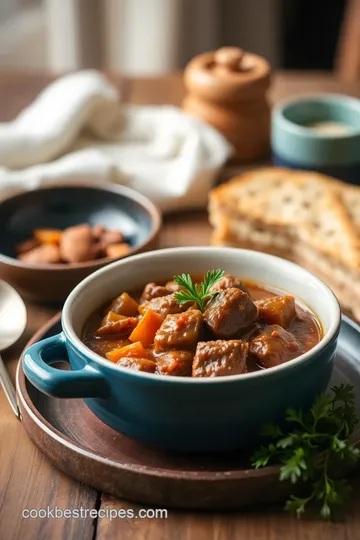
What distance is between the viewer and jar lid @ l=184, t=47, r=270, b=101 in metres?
2.67

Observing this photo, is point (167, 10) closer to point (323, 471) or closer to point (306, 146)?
point (306, 146)

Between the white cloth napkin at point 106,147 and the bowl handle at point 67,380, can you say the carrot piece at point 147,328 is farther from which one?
the white cloth napkin at point 106,147

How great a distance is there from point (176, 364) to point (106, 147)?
4.65 feet

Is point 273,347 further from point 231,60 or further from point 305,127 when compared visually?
point 231,60

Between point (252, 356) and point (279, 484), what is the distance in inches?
8.9

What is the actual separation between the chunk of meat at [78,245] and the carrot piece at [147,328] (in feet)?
1.94

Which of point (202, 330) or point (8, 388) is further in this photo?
point (8, 388)

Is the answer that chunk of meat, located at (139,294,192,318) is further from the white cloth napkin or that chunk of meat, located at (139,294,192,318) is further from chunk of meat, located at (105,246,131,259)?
the white cloth napkin

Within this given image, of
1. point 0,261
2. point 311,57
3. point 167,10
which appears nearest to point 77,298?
point 0,261

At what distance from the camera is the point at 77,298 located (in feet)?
5.17

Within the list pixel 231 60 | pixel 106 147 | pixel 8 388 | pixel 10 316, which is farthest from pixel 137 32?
pixel 8 388

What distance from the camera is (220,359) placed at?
4.50 ft

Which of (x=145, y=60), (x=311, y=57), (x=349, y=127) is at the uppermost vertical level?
(x=349, y=127)

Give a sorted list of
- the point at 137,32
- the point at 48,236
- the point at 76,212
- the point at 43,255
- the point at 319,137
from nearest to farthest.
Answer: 1. the point at 43,255
2. the point at 48,236
3. the point at 76,212
4. the point at 319,137
5. the point at 137,32
